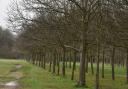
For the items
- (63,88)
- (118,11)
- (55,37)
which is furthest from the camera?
(55,37)

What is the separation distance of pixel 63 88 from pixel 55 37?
11.4m

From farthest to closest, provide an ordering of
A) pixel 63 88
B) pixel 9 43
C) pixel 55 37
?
1. pixel 9 43
2. pixel 55 37
3. pixel 63 88

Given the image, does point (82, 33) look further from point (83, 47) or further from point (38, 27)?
point (38, 27)

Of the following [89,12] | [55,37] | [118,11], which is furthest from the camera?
[55,37]

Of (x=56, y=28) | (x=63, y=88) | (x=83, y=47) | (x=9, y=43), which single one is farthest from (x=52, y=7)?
(x=9, y=43)

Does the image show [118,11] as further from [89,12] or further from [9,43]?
[9,43]

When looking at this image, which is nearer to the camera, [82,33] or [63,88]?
[63,88]

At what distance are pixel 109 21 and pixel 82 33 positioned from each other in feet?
19.2

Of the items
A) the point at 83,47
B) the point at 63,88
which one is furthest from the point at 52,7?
the point at 63,88

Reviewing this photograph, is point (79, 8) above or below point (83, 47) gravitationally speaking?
above

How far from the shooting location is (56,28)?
1304 inches

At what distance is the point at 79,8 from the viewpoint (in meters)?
33.5

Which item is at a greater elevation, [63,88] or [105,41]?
[105,41]

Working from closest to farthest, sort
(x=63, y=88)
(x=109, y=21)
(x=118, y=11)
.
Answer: (x=118, y=11), (x=109, y=21), (x=63, y=88)
